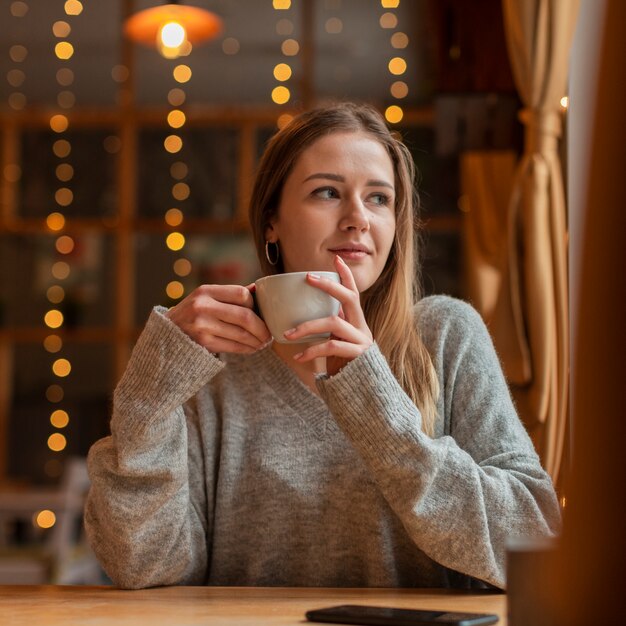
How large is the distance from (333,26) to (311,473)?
14.1ft

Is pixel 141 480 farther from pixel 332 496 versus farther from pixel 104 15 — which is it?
pixel 104 15

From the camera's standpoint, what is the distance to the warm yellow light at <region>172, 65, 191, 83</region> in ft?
17.4

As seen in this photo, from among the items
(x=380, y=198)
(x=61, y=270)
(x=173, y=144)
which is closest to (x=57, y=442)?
(x=61, y=270)

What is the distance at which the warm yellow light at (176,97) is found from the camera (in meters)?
5.34

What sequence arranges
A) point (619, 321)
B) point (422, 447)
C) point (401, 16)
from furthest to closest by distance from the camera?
point (401, 16), point (422, 447), point (619, 321)

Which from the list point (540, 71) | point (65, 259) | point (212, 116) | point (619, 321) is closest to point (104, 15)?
point (212, 116)

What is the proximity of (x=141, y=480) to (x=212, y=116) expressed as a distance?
14.2ft

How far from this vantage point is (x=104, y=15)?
526 centimetres

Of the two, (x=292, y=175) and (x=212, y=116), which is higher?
(x=212, y=116)

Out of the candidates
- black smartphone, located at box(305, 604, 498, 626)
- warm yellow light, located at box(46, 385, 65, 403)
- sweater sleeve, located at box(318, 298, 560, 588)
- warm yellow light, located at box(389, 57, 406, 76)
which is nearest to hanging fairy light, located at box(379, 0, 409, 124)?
warm yellow light, located at box(389, 57, 406, 76)

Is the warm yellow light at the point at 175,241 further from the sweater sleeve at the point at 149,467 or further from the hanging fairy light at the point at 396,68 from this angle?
the sweater sleeve at the point at 149,467

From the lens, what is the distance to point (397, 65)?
17.1ft

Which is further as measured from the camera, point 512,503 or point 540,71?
point 540,71

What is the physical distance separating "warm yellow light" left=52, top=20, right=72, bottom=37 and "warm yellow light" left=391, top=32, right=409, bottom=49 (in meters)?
1.79
